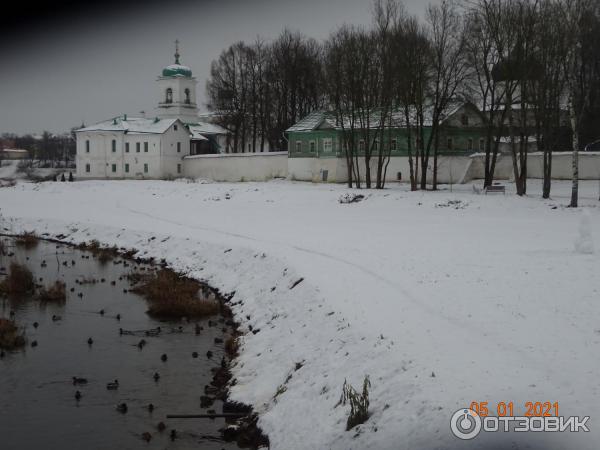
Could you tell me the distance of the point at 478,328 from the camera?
39.2 ft

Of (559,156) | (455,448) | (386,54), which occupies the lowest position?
(455,448)

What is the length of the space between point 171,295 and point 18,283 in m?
5.53

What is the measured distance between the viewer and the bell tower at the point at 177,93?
A: 83.8 m

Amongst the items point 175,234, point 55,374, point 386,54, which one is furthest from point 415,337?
point 386,54

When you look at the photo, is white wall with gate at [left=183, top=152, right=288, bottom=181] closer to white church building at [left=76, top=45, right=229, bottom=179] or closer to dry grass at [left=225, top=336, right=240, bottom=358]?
white church building at [left=76, top=45, right=229, bottom=179]

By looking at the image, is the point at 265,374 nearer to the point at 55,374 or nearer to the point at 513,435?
the point at 55,374

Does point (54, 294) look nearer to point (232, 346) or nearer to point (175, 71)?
point (232, 346)

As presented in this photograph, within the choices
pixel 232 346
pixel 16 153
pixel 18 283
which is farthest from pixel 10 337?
pixel 16 153

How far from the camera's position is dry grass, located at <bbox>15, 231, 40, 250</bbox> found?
3219 cm

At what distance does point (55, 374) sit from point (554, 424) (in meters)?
10.0

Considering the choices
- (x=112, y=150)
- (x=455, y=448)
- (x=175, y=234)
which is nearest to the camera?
(x=455, y=448)

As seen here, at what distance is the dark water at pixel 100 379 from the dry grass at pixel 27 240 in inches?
507

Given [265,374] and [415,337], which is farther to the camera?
[265,374]

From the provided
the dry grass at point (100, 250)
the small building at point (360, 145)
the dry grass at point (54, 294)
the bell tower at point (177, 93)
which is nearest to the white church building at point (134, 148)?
the bell tower at point (177, 93)
